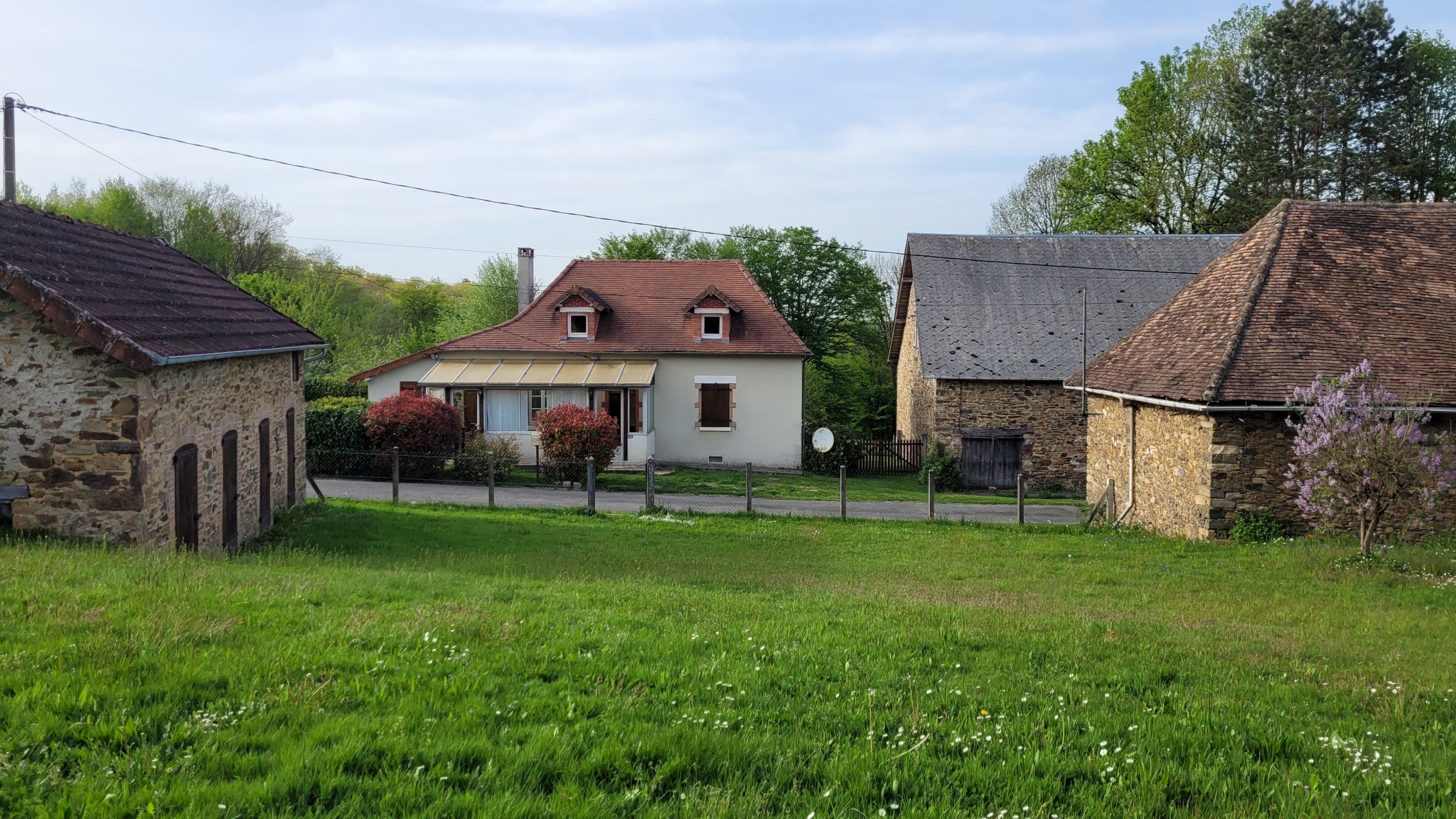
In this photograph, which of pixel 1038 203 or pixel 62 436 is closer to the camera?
pixel 62 436

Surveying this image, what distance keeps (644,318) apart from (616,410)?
3.90 meters

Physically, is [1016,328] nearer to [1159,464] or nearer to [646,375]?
[646,375]

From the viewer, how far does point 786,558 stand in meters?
14.7

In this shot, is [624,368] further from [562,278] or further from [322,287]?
[322,287]

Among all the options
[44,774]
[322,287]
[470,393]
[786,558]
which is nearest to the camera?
[44,774]

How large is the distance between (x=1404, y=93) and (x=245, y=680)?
44.1 meters

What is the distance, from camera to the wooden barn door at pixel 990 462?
27.9m

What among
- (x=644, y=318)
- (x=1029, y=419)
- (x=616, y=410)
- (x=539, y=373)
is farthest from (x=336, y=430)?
(x=1029, y=419)

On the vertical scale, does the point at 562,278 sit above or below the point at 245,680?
above

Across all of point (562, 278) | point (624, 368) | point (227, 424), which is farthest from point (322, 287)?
point (227, 424)

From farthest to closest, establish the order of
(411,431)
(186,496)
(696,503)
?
(411,431)
(696,503)
(186,496)

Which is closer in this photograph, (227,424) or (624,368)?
(227,424)

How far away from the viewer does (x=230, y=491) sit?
13500 mm

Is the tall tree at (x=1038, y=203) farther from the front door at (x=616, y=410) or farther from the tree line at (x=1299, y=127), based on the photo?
the front door at (x=616, y=410)
